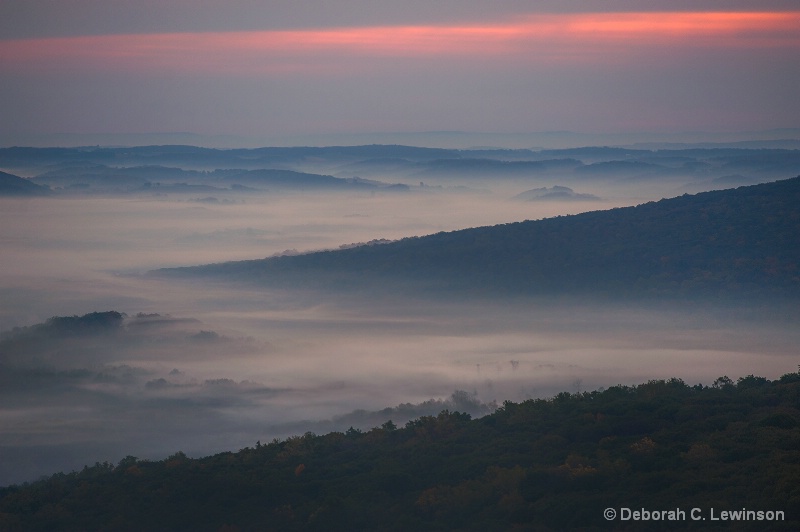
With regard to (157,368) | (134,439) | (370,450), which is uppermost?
(157,368)

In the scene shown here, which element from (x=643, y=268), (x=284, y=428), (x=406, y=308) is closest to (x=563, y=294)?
(x=643, y=268)

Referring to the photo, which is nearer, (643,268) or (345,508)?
(345,508)

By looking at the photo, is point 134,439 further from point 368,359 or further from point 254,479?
point 254,479

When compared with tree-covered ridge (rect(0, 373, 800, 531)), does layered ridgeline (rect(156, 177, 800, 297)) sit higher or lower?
higher

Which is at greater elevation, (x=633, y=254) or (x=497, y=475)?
(x=633, y=254)

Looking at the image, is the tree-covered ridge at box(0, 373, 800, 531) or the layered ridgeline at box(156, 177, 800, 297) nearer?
the tree-covered ridge at box(0, 373, 800, 531)
